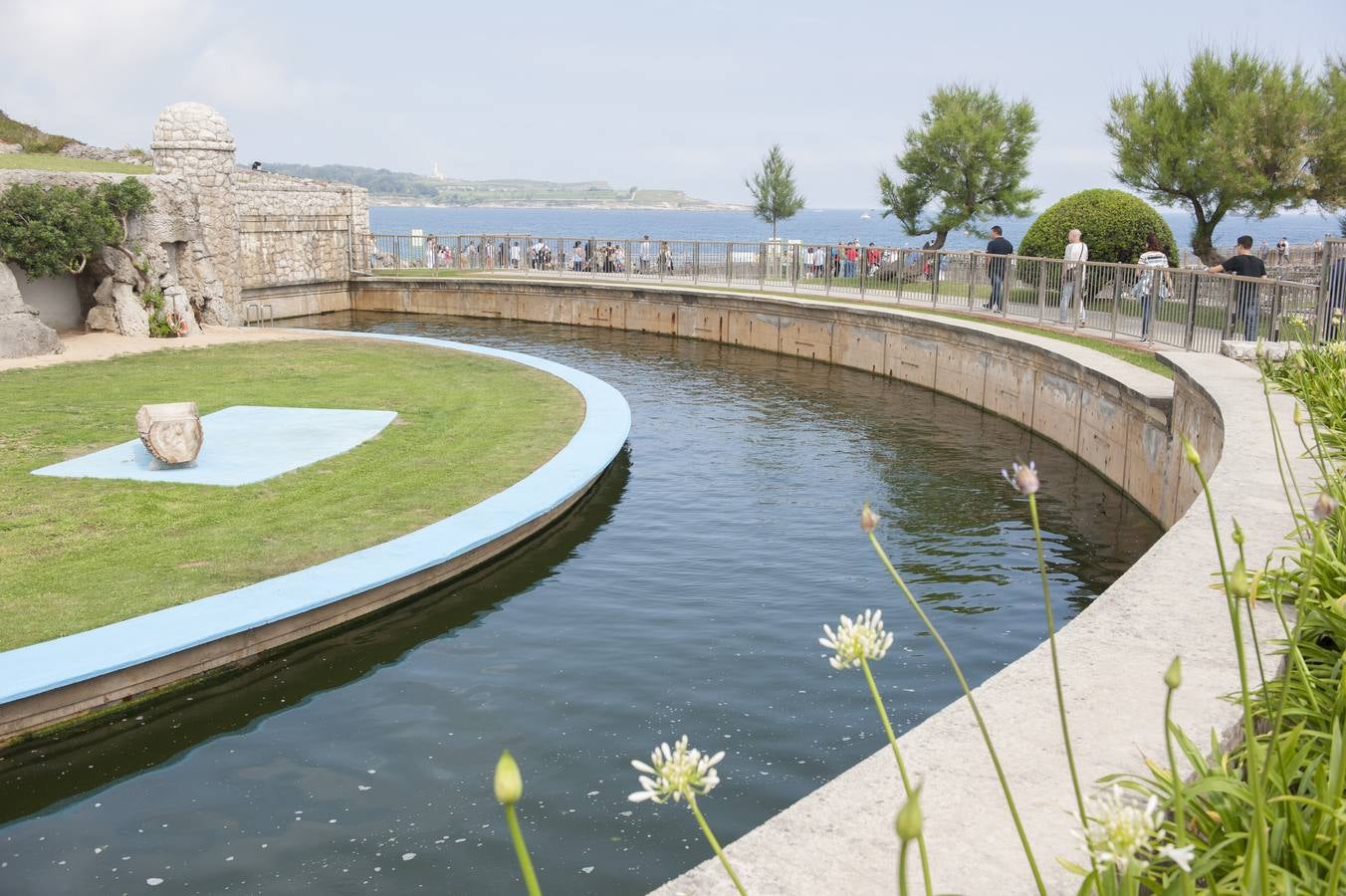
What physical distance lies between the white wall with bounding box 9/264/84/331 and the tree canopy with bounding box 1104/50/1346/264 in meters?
28.5

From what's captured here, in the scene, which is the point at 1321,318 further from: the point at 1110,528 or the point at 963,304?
the point at 963,304

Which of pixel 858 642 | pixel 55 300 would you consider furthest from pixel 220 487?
pixel 55 300

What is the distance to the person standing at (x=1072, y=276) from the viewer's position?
1997cm

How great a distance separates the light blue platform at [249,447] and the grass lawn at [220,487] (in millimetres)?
267

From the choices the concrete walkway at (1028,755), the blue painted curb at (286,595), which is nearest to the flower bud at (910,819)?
the concrete walkway at (1028,755)

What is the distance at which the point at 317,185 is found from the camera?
41.8 m

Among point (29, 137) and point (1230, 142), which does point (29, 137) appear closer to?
point (29, 137)

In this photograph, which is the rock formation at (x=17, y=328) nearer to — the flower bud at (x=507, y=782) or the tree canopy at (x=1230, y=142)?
A: the flower bud at (x=507, y=782)

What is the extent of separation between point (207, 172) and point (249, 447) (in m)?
14.8

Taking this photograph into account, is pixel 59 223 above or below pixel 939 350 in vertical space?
above

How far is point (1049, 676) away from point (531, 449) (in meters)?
9.39

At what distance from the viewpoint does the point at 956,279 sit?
80.3ft

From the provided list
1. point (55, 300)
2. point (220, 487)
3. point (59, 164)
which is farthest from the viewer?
point (59, 164)

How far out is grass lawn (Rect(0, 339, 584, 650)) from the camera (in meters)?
8.72
